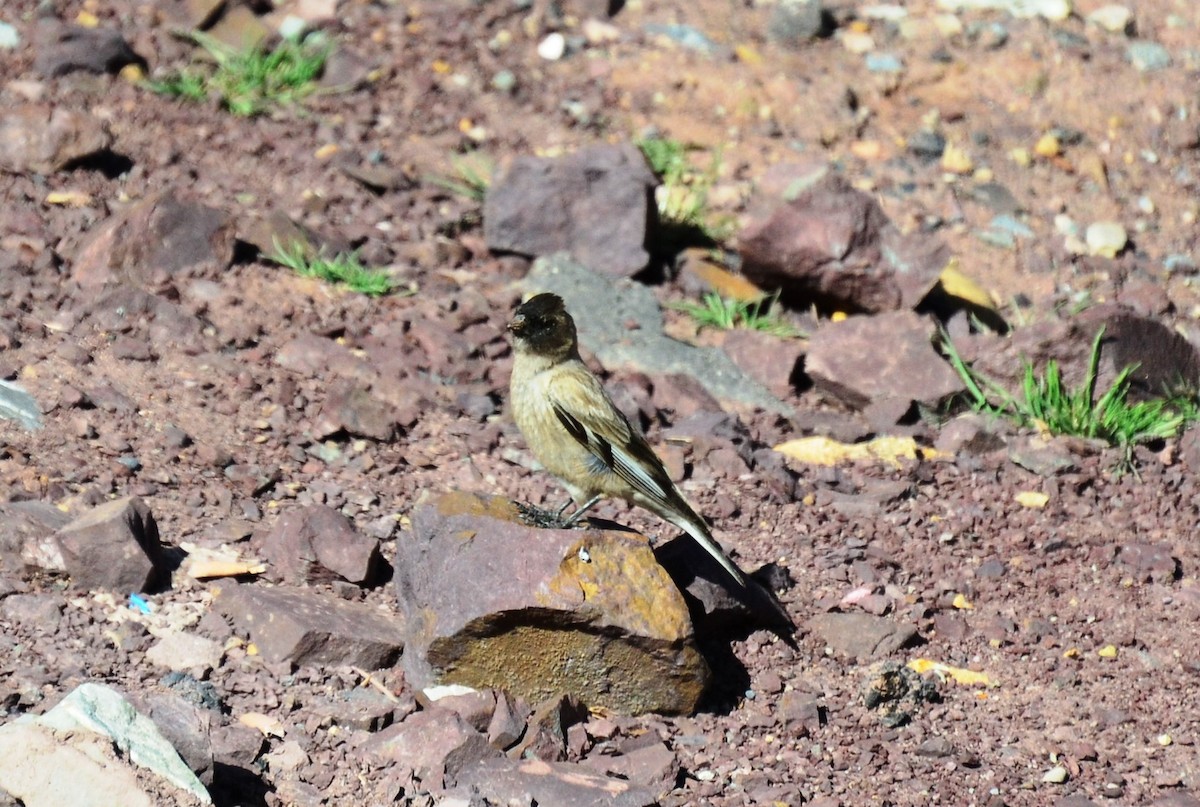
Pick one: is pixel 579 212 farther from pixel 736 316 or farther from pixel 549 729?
pixel 549 729

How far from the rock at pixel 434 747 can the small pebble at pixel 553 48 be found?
6540mm

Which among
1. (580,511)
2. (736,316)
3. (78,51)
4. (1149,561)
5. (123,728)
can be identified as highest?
(78,51)

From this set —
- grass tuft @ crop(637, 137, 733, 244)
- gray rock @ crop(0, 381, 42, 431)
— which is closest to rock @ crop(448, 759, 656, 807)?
gray rock @ crop(0, 381, 42, 431)

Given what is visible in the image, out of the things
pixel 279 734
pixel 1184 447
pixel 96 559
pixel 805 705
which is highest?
pixel 96 559

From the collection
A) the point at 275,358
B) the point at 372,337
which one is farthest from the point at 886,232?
the point at 275,358

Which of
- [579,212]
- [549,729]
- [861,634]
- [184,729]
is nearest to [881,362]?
[579,212]

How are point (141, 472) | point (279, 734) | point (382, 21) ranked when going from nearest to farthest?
point (279, 734) → point (141, 472) → point (382, 21)

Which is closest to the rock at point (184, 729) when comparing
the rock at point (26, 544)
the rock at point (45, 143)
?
the rock at point (26, 544)

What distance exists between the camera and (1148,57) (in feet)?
35.0

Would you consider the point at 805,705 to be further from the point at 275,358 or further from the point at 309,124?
the point at 309,124

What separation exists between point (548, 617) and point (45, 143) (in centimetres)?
477

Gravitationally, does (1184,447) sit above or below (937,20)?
below

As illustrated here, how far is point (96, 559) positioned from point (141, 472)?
832 mm

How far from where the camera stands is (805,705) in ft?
17.6
